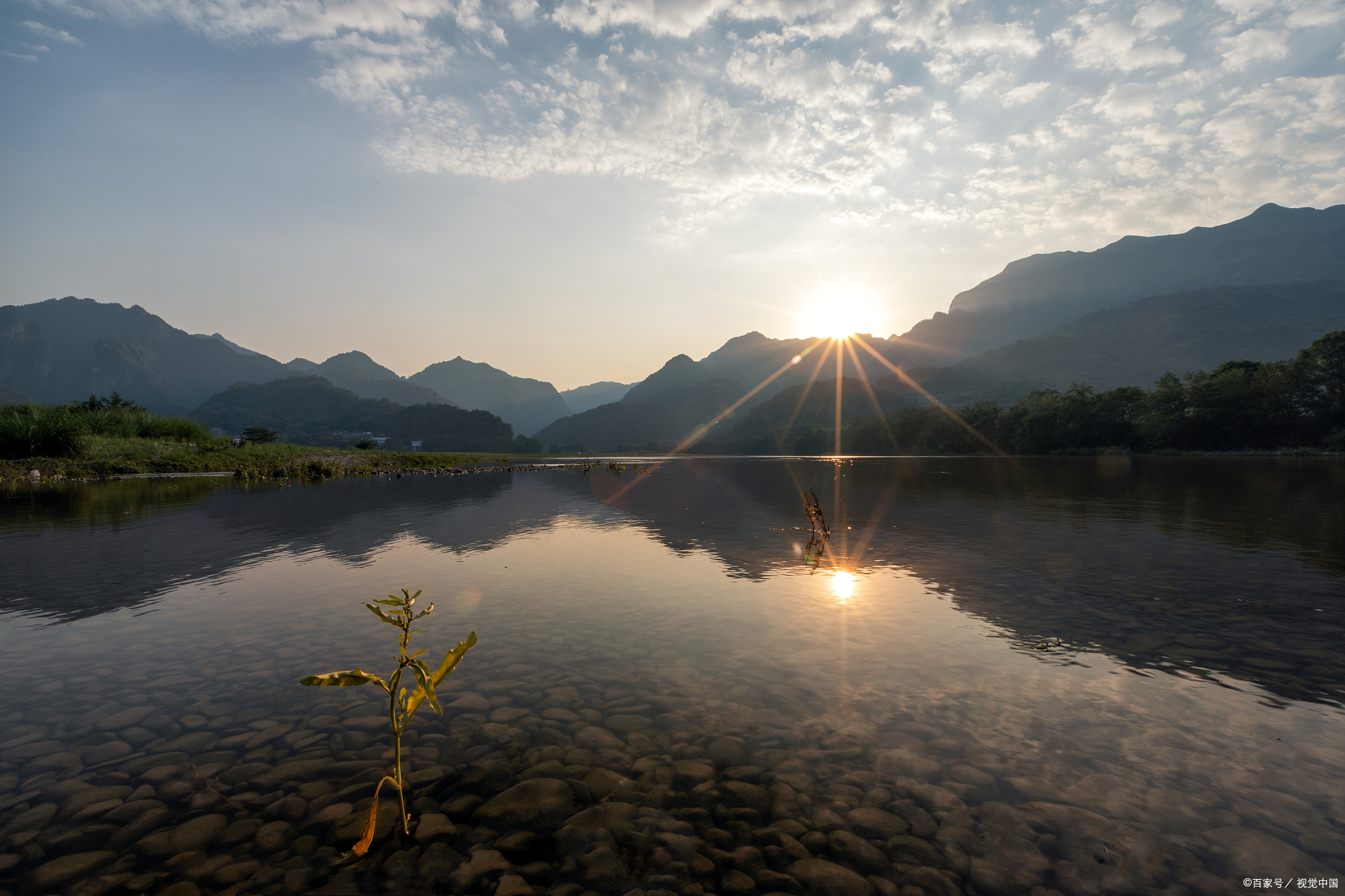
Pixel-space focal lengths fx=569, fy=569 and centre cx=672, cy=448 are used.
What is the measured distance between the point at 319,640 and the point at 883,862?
31.1 feet

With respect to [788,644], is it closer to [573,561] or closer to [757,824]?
[757,824]

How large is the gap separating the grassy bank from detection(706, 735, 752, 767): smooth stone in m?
57.2

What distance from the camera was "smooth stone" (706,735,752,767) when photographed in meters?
6.26

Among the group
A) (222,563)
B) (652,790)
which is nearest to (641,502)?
(222,563)

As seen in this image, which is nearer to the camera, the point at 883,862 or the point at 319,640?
the point at 883,862

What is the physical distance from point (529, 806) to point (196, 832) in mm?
2862

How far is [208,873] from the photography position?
177 inches

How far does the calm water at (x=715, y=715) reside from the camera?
15.6 ft

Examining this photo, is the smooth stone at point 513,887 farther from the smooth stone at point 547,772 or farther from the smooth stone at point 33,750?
the smooth stone at point 33,750

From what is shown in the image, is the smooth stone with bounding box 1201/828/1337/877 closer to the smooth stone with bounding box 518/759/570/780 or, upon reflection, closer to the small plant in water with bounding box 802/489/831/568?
the smooth stone with bounding box 518/759/570/780

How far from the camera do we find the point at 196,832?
5.02m

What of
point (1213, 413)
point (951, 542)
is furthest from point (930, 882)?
point (1213, 413)

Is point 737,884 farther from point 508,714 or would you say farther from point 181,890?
point 181,890

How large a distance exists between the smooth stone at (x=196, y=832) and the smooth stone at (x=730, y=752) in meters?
4.65
